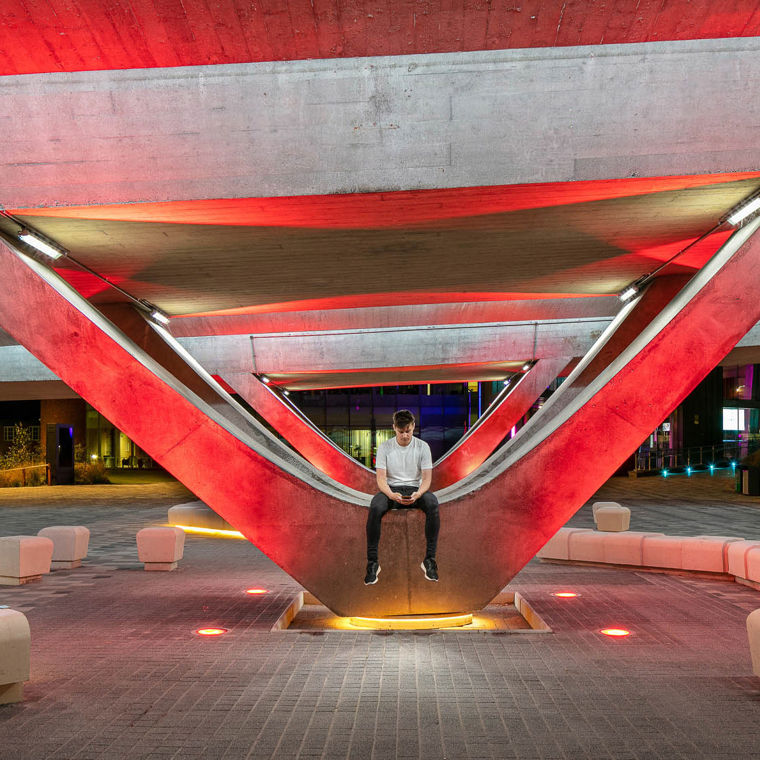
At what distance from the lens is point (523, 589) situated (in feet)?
35.6

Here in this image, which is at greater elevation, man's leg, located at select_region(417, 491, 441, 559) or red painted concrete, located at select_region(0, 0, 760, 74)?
red painted concrete, located at select_region(0, 0, 760, 74)

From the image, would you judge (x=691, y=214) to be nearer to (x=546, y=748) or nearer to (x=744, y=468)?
(x=546, y=748)

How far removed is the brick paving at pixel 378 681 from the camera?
5.13 m

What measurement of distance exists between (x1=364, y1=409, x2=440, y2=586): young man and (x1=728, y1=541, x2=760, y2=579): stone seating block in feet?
14.7

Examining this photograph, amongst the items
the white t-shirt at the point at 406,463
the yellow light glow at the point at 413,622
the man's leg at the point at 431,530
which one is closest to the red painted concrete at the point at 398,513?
the yellow light glow at the point at 413,622

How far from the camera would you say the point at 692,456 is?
42.1 meters

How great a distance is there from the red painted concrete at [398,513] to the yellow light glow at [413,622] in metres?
0.13

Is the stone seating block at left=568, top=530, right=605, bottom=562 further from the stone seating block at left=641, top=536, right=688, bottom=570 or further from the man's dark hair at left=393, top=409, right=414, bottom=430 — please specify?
the man's dark hair at left=393, top=409, right=414, bottom=430

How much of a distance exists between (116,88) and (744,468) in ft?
79.2

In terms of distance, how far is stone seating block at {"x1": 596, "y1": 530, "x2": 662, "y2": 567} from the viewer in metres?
12.3

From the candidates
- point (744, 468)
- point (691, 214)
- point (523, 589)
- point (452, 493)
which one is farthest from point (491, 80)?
point (744, 468)

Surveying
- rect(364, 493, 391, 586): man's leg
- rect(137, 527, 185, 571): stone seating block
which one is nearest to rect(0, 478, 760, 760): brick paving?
rect(364, 493, 391, 586): man's leg

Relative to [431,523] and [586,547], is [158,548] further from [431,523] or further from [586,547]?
[586,547]

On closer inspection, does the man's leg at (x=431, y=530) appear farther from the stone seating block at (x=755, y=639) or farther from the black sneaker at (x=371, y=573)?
the stone seating block at (x=755, y=639)
